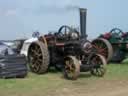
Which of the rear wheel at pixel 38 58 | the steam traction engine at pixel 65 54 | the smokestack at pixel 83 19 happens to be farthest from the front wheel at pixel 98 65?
the smokestack at pixel 83 19

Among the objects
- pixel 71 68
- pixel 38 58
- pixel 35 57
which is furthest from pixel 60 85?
pixel 35 57

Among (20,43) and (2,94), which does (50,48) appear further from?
(20,43)

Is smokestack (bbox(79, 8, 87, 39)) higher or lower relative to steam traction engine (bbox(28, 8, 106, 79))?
higher

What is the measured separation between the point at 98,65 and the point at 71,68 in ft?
4.56

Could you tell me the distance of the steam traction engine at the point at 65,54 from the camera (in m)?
14.0

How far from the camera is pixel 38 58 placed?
49.6ft

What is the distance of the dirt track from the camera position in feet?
35.0

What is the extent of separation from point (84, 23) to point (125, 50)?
2421mm

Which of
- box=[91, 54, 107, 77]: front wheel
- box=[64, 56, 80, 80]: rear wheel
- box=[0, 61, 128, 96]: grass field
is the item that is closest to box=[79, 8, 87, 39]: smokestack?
box=[91, 54, 107, 77]: front wheel

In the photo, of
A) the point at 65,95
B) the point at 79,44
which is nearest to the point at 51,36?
the point at 79,44

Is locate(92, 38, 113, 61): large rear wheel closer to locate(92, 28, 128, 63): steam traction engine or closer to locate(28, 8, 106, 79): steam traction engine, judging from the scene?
locate(92, 28, 128, 63): steam traction engine

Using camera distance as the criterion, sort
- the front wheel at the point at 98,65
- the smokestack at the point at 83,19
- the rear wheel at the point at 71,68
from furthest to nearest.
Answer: the smokestack at the point at 83,19 < the front wheel at the point at 98,65 < the rear wheel at the point at 71,68

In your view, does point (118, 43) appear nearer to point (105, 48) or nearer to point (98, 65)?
point (105, 48)

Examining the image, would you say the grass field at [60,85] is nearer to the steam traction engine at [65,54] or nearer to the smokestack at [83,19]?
the steam traction engine at [65,54]
